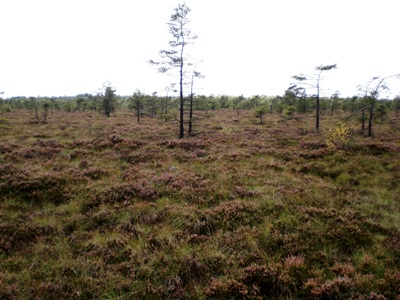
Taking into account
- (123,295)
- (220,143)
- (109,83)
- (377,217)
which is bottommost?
(123,295)

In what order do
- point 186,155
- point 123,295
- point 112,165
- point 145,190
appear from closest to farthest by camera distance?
point 123,295
point 145,190
point 112,165
point 186,155

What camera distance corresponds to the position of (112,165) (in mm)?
12000

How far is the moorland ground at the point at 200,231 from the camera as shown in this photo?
413cm

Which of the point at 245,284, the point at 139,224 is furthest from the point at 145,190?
the point at 245,284

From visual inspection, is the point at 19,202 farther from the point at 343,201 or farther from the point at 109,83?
the point at 109,83

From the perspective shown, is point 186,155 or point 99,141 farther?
point 99,141

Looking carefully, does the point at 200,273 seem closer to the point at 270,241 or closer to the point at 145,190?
the point at 270,241

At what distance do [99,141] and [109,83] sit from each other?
30.3 meters

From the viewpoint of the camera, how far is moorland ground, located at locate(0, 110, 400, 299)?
4.13 meters

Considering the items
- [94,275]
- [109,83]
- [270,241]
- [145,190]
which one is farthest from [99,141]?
[109,83]

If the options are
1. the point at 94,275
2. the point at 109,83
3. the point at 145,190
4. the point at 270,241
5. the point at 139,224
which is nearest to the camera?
the point at 94,275

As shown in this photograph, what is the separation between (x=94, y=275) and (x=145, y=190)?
4.08m

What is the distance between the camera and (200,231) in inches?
240

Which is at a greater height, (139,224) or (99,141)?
(99,141)
